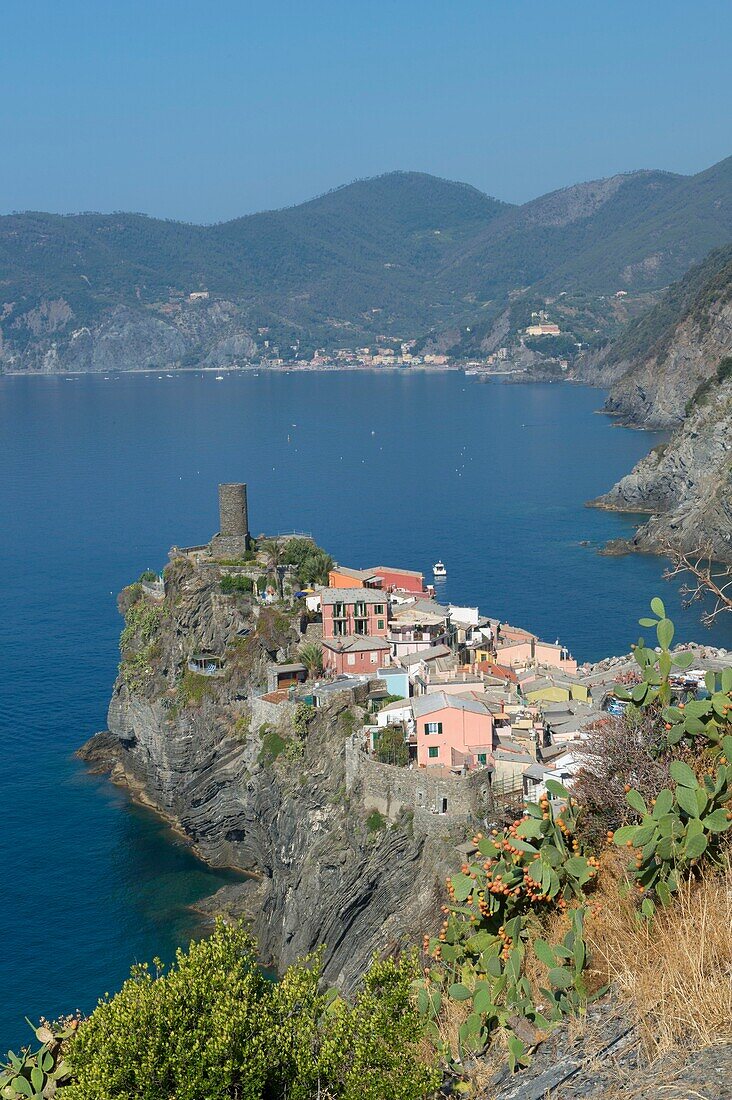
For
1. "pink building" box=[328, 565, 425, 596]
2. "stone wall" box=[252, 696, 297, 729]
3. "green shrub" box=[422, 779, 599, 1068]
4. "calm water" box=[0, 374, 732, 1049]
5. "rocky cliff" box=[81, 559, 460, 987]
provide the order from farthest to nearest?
"pink building" box=[328, 565, 425, 596], "calm water" box=[0, 374, 732, 1049], "stone wall" box=[252, 696, 297, 729], "rocky cliff" box=[81, 559, 460, 987], "green shrub" box=[422, 779, 599, 1068]

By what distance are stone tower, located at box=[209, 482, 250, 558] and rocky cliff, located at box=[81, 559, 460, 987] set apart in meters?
1.86

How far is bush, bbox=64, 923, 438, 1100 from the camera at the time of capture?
34.7 feet

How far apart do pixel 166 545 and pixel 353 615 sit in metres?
43.8

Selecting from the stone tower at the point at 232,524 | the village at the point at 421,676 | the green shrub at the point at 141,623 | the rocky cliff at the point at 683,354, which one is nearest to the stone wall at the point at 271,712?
the village at the point at 421,676

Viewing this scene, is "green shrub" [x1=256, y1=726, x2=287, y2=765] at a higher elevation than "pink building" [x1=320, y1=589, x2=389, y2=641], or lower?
lower

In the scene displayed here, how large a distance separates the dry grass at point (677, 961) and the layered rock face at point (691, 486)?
2166 inches

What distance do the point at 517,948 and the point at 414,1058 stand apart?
1.64m

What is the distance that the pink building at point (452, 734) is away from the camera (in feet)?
88.0

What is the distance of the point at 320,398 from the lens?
194875 mm

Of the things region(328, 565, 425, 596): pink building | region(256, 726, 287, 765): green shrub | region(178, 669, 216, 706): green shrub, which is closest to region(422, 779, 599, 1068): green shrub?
region(256, 726, 287, 765): green shrub

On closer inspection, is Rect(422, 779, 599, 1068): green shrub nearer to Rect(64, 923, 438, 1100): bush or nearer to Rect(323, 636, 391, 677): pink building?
Rect(64, 923, 438, 1100): bush

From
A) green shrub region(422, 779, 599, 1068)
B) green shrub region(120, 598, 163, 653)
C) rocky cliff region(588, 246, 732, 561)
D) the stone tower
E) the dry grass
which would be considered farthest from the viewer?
rocky cliff region(588, 246, 732, 561)

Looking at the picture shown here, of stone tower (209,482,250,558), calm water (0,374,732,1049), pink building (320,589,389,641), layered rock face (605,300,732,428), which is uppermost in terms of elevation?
layered rock face (605,300,732,428)

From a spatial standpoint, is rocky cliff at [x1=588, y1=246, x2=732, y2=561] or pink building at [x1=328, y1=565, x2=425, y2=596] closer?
pink building at [x1=328, y1=565, x2=425, y2=596]
